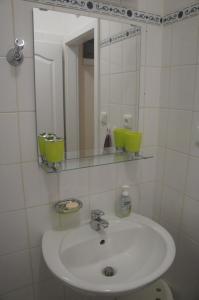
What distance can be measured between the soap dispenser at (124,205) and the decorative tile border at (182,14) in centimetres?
86

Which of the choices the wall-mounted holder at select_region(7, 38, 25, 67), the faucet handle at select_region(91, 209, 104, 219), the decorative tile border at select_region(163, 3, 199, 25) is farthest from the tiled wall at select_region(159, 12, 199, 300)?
the wall-mounted holder at select_region(7, 38, 25, 67)

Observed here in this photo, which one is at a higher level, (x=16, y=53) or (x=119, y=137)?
(x=16, y=53)

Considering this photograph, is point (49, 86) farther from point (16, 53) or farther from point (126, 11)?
point (126, 11)

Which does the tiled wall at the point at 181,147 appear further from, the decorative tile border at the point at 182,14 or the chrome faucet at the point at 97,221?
the chrome faucet at the point at 97,221

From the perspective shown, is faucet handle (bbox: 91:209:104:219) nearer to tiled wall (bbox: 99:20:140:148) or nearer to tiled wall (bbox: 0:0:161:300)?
tiled wall (bbox: 0:0:161:300)

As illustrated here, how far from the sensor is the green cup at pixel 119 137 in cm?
119

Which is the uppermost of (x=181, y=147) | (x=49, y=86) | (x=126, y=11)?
(x=126, y=11)

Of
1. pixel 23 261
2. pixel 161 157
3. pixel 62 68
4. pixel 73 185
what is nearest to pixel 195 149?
pixel 161 157

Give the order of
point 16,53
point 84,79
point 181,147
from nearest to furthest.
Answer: point 16,53
point 84,79
point 181,147

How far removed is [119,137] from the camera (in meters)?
1.20

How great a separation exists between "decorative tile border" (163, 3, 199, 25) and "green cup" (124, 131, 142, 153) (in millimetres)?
577

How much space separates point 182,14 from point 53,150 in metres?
0.87

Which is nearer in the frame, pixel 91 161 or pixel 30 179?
pixel 30 179

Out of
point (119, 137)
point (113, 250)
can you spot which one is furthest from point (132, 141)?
point (113, 250)
